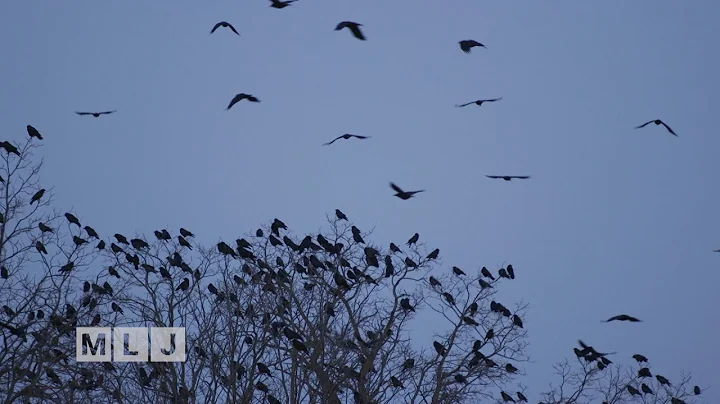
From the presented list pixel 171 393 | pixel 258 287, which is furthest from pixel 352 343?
pixel 171 393

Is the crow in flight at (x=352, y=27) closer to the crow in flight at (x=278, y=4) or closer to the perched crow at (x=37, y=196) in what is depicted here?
the crow in flight at (x=278, y=4)

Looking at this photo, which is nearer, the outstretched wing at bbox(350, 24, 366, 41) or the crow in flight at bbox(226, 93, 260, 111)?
the outstretched wing at bbox(350, 24, 366, 41)

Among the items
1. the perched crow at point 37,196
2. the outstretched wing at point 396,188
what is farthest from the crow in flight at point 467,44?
the perched crow at point 37,196

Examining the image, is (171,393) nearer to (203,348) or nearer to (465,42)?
(203,348)

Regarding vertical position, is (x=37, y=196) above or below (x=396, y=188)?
above

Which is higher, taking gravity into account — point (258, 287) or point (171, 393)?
point (258, 287)

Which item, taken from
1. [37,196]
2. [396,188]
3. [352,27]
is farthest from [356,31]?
[37,196]

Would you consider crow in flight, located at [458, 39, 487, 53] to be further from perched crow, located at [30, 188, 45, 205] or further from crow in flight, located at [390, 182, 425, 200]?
perched crow, located at [30, 188, 45, 205]

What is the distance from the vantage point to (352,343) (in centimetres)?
1941

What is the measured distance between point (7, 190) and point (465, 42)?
43.7ft

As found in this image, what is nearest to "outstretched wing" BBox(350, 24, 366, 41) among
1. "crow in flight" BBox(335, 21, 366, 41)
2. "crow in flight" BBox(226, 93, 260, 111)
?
"crow in flight" BBox(335, 21, 366, 41)

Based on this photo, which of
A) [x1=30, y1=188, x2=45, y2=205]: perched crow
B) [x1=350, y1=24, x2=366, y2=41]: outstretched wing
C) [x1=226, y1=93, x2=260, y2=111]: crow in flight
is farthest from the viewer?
[x1=30, y1=188, x2=45, y2=205]: perched crow

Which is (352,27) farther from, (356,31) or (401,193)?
(401,193)

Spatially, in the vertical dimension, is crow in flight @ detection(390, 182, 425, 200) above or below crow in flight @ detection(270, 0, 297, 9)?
below
